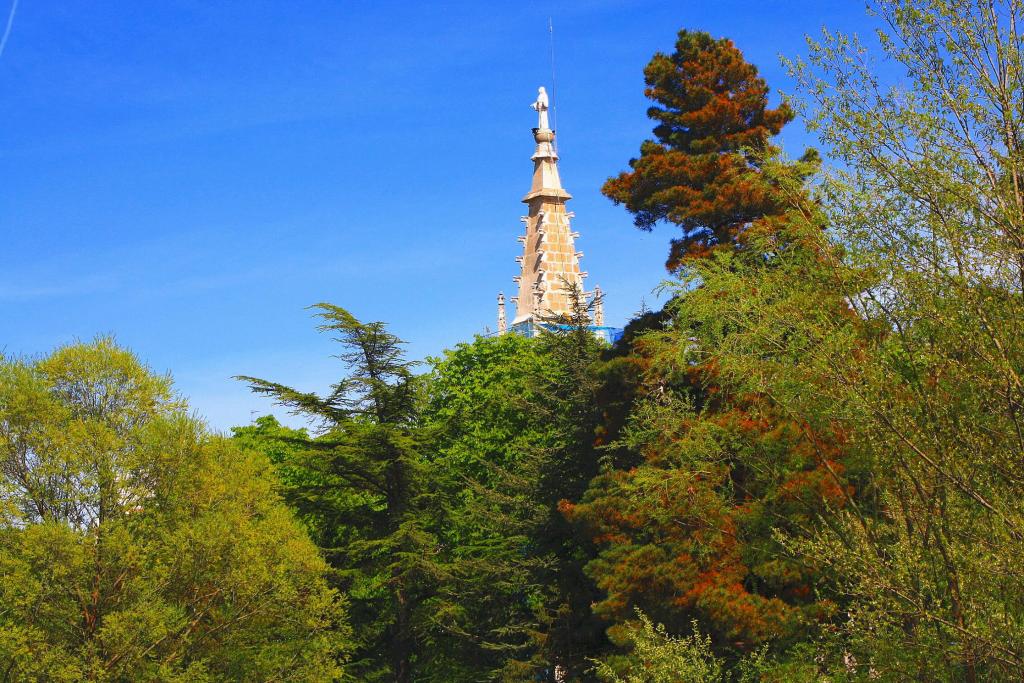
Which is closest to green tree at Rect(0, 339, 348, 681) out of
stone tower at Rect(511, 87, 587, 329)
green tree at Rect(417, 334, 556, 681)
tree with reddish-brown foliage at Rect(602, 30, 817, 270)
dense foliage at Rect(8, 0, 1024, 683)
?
dense foliage at Rect(8, 0, 1024, 683)

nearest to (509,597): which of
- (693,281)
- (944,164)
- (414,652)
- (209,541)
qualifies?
(414,652)

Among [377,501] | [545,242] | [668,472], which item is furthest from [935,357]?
[545,242]

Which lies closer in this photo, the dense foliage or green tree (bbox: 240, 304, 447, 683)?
the dense foliage

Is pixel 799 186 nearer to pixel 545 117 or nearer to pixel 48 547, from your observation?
pixel 48 547

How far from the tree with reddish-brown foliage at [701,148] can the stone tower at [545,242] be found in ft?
75.0

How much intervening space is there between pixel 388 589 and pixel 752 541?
14.3m

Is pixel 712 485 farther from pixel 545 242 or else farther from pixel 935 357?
pixel 545 242

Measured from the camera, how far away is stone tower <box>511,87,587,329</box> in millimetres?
56625

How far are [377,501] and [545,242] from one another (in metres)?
22.5

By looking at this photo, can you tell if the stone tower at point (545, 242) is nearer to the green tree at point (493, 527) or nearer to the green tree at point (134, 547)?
the green tree at point (493, 527)

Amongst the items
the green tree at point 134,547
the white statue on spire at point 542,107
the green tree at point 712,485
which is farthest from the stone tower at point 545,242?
the green tree at point 134,547

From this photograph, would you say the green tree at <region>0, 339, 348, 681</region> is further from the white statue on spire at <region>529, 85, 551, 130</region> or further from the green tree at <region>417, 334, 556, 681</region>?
the white statue on spire at <region>529, 85, 551, 130</region>

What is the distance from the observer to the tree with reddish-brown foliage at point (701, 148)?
30.6 metres

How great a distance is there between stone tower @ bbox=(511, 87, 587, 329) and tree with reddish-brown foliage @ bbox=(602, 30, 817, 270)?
22867mm
